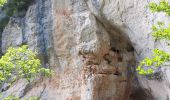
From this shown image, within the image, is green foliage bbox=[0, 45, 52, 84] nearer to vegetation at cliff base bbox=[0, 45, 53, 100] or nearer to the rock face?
vegetation at cliff base bbox=[0, 45, 53, 100]

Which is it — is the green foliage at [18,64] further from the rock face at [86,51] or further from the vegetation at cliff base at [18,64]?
the rock face at [86,51]

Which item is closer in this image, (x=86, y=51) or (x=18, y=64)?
(x=18, y=64)

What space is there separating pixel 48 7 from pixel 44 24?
72cm

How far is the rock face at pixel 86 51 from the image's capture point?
44.2ft

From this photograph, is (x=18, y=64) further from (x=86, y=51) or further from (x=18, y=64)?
(x=86, y=51)

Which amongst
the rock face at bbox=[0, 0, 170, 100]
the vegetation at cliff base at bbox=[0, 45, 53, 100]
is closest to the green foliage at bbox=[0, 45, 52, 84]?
the vegetation at cliff base at bbox=[0, 45, 53, 100]

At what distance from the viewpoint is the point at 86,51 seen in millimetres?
14070

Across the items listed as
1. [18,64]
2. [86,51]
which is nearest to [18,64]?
[18,64]

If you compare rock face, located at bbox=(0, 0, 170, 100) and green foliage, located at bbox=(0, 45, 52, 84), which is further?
rock face, located at bbox=(0, 0, 170, 100)

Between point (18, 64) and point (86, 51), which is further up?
point (86, 51)

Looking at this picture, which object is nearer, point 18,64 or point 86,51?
point 18,64

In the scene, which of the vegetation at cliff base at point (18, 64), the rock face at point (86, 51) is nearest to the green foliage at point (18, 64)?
the vegetation at cliff base at point (18, 64)

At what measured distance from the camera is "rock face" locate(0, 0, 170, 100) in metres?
13.5

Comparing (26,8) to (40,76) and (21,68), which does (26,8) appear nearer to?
(40,76)
